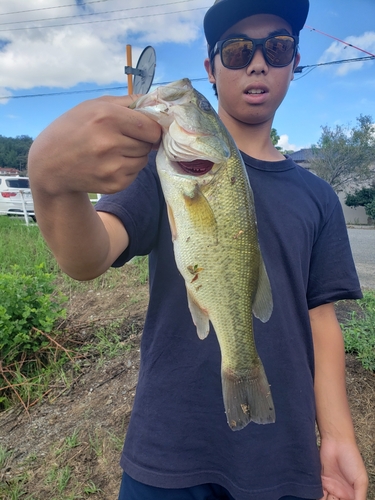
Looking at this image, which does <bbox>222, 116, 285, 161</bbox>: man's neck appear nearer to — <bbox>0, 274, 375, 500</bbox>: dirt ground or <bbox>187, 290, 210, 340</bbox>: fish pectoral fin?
<bbox>187, 290, 210, 340</bbox>: fish pectoral fin

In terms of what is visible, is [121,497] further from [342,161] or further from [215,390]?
[342,161]

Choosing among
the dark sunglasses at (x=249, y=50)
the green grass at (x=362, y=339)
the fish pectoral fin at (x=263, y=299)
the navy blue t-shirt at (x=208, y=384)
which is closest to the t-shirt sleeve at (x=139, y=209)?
the navy blue t-shirt at (x=208, y=384)

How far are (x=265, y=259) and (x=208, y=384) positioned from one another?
56cm

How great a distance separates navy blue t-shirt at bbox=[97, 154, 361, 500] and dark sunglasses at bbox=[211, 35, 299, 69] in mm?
586

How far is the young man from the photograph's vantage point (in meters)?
0.99

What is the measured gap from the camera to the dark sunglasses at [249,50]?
1.64m

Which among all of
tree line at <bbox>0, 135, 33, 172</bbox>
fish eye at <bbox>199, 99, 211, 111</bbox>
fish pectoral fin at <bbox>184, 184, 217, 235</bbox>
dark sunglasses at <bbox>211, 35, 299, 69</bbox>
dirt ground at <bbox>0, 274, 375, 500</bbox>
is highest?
tree line at <bbox>0, 135, 33, 172</bbox>

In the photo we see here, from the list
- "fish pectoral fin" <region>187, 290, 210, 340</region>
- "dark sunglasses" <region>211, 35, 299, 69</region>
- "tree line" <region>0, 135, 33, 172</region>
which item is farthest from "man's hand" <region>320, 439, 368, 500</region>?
"tree line" <region>0, 135, 33, 172</region>

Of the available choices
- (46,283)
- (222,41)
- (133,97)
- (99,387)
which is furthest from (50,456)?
(222,41)

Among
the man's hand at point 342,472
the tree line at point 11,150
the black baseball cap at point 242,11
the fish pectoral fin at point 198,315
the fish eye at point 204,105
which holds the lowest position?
the man's hand at point 342,472

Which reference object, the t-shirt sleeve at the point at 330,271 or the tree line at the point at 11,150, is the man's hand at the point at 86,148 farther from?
the tree line at the point at 11,150

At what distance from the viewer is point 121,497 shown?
1423 mm

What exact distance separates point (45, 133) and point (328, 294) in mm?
1396

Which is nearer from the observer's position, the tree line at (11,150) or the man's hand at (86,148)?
the man's hand at (86,148)
